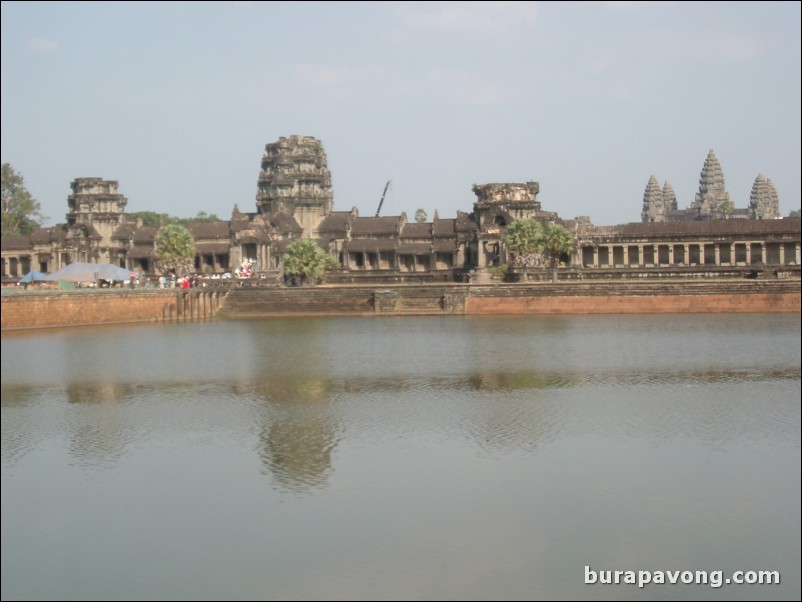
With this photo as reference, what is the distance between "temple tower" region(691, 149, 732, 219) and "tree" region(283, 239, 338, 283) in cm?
8097

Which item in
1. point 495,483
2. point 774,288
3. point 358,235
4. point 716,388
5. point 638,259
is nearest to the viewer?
point 495,483

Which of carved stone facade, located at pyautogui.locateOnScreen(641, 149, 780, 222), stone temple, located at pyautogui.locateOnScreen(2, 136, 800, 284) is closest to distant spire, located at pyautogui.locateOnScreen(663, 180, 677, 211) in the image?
carved stone facade, located at pyautogui.locateOnScreen(641, 149, 780, 222)

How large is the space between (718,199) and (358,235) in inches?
2898

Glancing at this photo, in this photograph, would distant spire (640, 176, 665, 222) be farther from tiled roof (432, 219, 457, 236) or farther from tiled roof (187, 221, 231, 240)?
tiled roof (187, 221, 231, 240)

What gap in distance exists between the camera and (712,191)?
6097 inches

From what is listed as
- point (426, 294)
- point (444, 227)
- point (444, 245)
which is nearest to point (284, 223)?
point (444, 227)

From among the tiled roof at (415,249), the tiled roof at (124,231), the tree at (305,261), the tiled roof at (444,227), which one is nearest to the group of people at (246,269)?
the tree at (305,261)

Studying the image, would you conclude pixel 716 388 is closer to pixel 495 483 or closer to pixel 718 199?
pixel 495 483

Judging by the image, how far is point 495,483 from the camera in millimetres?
24578

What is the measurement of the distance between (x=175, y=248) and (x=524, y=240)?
29169mm

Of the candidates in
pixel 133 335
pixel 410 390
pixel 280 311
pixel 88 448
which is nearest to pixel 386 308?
pixel 280 311

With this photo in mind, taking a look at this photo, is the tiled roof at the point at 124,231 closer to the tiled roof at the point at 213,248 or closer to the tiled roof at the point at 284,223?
the tiled roof at the point at 213,248

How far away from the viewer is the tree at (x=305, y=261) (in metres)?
84.9

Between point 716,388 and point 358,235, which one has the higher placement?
point 358,235
